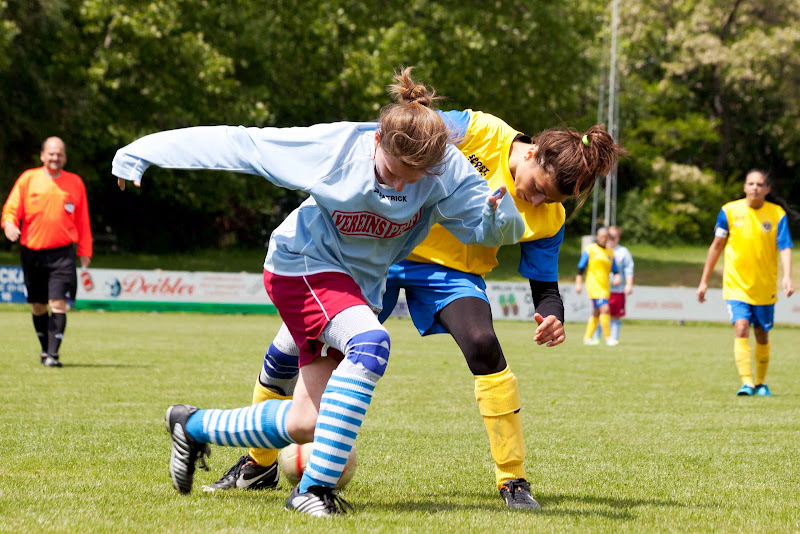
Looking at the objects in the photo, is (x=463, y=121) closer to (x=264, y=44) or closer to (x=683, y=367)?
(x=683, y=367)

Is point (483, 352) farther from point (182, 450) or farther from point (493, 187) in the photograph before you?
point (182, 450)

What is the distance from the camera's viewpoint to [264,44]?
3581 cm

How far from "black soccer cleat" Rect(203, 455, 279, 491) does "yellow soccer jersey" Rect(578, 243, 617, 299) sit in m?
13.5

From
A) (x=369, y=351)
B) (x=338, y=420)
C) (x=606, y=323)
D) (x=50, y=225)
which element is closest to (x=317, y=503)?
(x=338, y=420)

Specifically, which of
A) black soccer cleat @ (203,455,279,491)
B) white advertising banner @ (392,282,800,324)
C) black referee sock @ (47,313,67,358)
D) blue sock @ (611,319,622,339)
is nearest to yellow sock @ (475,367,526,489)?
black soccer cleat @ (203,455,279,491)

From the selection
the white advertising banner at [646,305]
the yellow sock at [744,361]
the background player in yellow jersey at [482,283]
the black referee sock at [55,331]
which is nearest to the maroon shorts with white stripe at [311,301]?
the background player in yellow jersey at [482,283]

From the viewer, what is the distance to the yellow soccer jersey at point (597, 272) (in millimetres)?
17906

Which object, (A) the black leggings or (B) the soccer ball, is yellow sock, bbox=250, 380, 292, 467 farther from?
(A) the black leggings

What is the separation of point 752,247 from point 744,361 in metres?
1.12

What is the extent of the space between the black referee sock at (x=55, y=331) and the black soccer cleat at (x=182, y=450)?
6.68 metres

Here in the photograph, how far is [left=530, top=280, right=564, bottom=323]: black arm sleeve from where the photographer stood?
15.3 ft

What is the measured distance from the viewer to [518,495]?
4.38 meters

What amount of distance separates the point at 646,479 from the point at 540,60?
33.9 m

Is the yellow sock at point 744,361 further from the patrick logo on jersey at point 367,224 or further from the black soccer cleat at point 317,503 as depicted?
the black soccer cleat at point 317,503
